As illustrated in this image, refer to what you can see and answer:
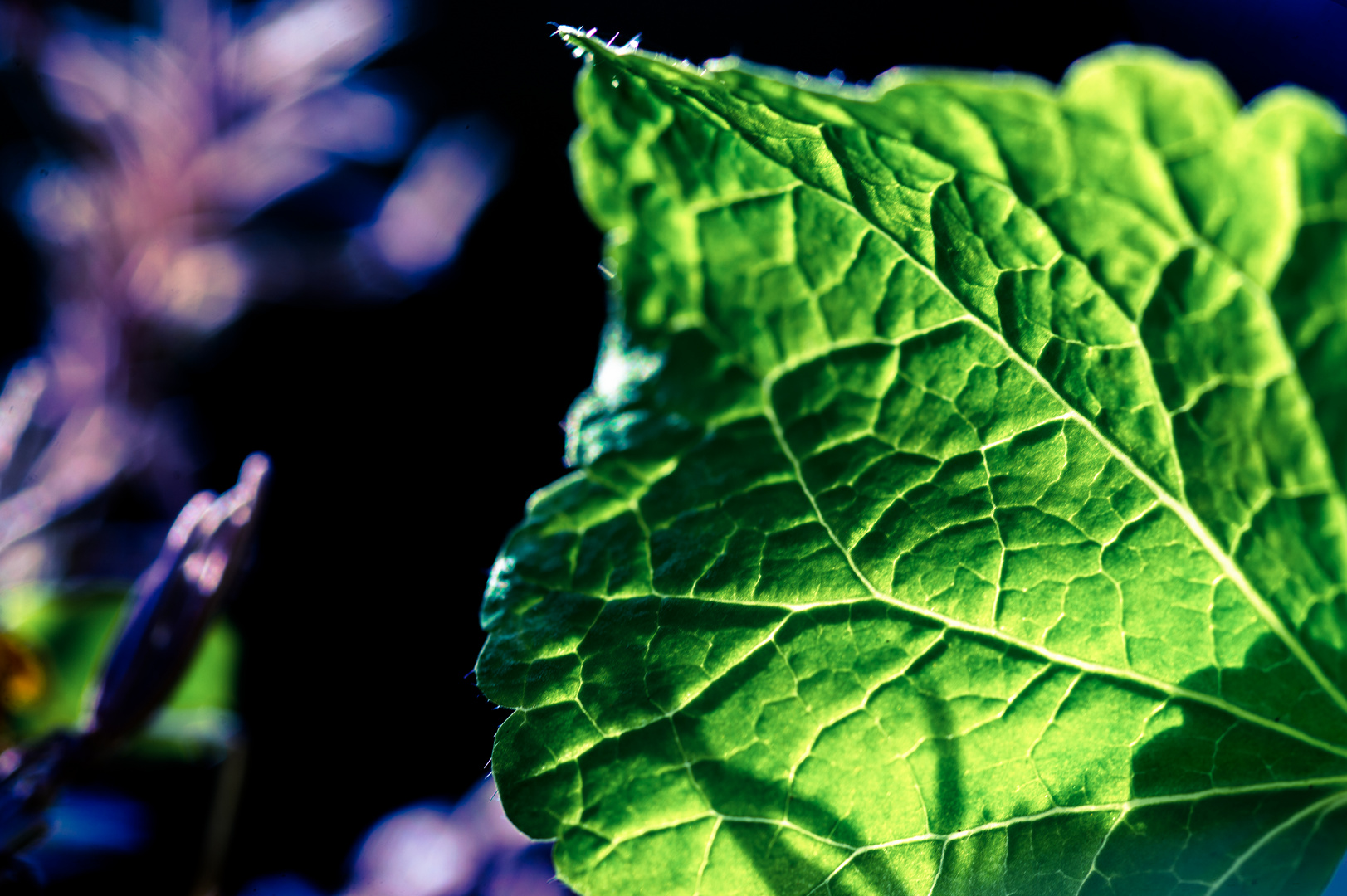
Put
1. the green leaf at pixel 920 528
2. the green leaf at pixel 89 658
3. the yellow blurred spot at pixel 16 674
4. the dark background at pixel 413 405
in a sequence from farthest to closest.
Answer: the dark background at pixel 413 405
the green leaf at pixel 89 658
the yellow blurred spot at pixel 16 674
the green leaf at pixel 920 528

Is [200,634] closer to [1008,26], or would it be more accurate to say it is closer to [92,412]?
[92,412]

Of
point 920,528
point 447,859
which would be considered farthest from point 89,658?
point 920,528

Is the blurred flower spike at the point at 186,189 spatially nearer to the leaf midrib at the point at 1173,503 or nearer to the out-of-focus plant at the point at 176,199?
the out-of-focus plant at the point at 176,199

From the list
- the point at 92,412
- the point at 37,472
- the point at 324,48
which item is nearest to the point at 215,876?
the point at 37,472

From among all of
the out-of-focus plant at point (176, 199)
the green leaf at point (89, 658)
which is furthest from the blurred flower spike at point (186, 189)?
the green leaf at point (89, 658)

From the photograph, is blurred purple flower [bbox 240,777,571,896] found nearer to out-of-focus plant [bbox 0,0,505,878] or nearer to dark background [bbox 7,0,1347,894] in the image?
Answer: dark background [bbox 7,0,1347,894]
